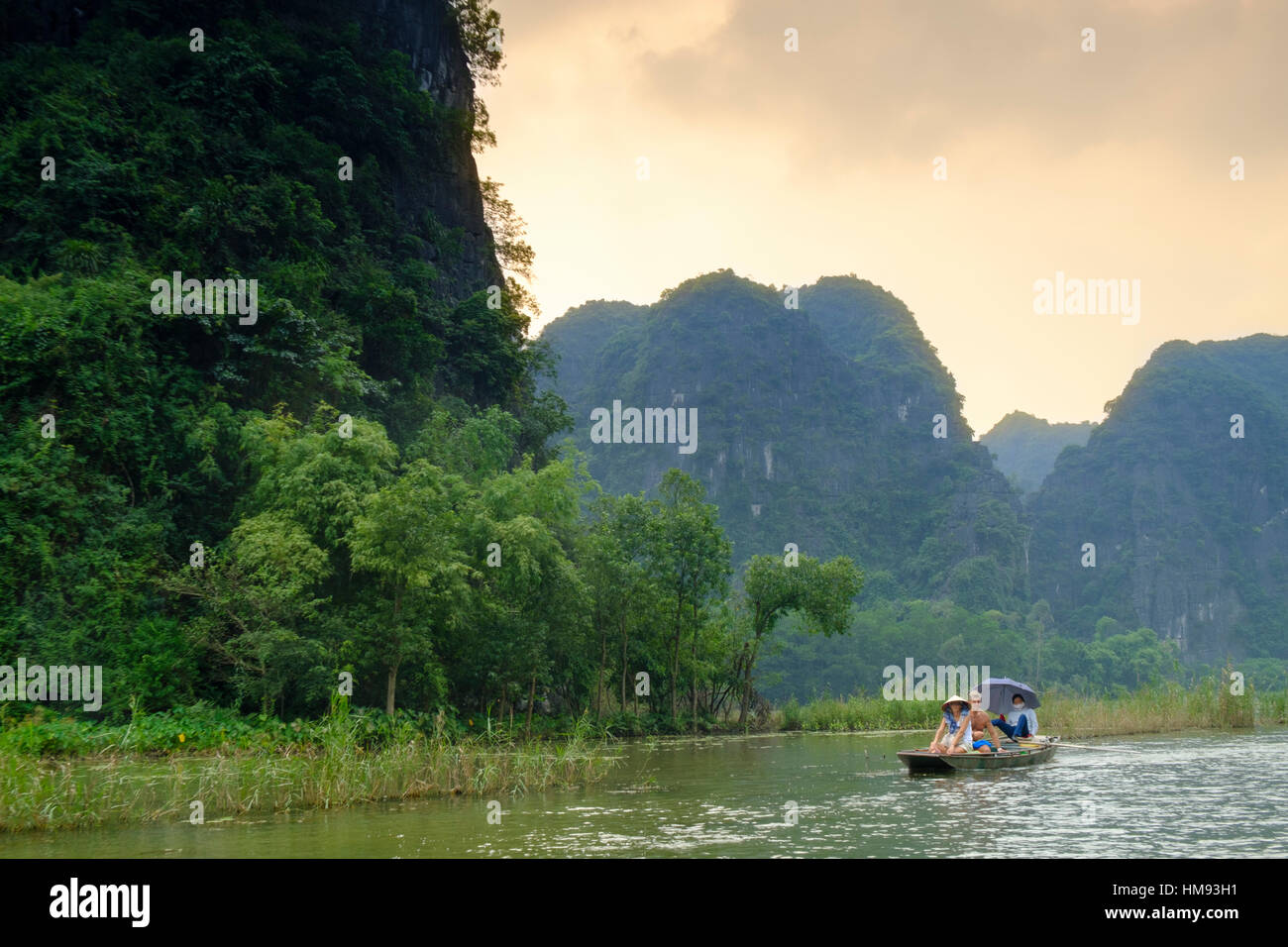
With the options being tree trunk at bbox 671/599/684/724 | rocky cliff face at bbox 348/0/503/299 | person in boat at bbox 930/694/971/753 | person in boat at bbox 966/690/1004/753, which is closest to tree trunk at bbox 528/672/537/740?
tree trunk at bbox 671/599/684/724

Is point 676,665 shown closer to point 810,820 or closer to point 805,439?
point 810,820

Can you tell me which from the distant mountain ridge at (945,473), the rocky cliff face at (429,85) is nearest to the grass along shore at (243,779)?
the rocky cliff face at (429,85)

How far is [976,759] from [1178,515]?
315 ft

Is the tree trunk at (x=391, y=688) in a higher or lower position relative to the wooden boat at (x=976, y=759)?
higher

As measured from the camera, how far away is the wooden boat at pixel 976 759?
15.5 m

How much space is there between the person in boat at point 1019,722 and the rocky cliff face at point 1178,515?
75.8 metres

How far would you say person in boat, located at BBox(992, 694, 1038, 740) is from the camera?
59.2 feet

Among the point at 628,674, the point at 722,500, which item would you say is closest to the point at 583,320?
the point at 722,500

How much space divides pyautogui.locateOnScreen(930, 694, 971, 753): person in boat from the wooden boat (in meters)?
0.24

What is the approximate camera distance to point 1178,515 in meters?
99.6

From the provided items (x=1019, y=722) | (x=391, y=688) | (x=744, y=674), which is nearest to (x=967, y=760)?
(x=1019, y=722)

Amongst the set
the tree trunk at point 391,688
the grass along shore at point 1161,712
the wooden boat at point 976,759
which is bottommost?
the grass along shore at point 1161,712

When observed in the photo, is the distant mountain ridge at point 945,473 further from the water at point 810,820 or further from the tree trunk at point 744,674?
the water at point 810,820
